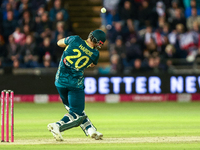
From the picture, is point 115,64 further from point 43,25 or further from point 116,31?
point 43,25

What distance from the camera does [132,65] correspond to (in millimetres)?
17812

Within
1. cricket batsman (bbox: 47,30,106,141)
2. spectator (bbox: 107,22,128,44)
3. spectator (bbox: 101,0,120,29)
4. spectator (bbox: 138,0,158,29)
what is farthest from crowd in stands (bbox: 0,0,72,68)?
cricket batsman (bbox: 47,30,106,141)

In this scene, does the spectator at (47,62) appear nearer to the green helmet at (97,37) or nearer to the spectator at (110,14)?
the spectator at (110,14)

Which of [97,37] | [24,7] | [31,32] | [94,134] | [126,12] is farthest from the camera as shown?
[24,7]

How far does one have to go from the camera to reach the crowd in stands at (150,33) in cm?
1766

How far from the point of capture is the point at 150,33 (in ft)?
60.8

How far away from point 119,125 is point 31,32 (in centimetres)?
871

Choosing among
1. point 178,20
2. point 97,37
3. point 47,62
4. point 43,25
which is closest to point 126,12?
point 178,20

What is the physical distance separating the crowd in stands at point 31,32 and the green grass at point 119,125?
1.96m

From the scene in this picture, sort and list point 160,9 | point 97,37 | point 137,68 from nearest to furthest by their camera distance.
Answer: point 97,37
point 137,68
point 160,9

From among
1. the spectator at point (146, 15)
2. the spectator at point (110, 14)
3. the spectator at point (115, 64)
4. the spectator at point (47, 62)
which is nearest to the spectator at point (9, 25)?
the spectator at point (47, 62)

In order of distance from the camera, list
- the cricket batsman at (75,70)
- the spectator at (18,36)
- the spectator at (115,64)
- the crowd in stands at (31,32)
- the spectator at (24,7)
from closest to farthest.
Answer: the cricket batsman at (75,70)
the spectator at (115,64)
the crowd in stands at (31,32)
the spectator at (18,36)
the spectator at (24,7)

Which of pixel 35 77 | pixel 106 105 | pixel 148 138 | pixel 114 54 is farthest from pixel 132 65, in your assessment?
pixel 148 138

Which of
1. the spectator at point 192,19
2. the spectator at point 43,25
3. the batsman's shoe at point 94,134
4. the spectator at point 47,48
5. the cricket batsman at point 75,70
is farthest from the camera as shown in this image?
the spectator at point 192,19
